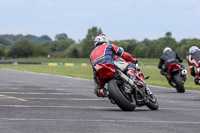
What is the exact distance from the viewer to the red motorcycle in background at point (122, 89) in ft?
34.8

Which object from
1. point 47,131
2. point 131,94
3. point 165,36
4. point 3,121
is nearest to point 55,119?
point 3,121

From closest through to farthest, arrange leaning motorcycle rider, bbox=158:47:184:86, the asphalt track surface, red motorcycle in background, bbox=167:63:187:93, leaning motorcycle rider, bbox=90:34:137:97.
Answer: the asphalt track surface < leaning motorcycle rider, bbox=90:34:137:97 < red motorcycle in background, bbox=167:63:187:93 < leaning motorcycle rider, bbox=158:47:184:86

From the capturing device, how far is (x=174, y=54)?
19.3 metres

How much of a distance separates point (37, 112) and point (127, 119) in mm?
2049

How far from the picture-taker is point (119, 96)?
34.5 ft

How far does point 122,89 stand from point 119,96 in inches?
14.2

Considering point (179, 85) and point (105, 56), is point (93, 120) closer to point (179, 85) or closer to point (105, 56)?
point (105, 56)

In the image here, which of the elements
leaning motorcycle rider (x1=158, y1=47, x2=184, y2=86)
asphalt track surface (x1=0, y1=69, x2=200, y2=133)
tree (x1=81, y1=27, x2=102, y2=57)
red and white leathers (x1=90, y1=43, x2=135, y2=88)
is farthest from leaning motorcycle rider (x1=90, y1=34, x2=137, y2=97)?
tree (x1=81, y1=27, x2=102, y2=57)

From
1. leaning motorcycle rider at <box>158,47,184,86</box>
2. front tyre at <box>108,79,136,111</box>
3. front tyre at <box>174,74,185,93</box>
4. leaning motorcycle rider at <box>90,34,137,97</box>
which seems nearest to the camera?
front tyre at <box>108,79,136,111</box>

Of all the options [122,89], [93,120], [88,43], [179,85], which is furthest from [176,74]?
[88,43]

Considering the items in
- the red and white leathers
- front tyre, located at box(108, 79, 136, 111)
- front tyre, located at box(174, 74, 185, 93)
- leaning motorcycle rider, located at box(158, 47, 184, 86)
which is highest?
the red and white leathers

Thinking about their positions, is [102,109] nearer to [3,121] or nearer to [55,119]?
[55,119]

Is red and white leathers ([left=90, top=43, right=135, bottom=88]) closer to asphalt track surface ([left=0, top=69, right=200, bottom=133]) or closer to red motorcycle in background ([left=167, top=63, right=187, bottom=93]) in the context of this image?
asphalt track surface ([left=0, top=69, right=200, bottom=133])

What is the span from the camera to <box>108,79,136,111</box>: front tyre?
1055 cm
